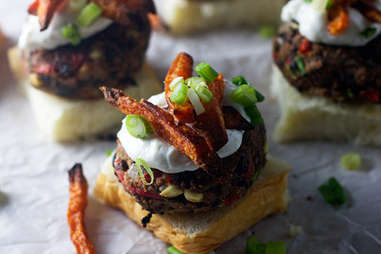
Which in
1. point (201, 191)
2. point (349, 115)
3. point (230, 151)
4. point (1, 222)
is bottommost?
point (1, 222)

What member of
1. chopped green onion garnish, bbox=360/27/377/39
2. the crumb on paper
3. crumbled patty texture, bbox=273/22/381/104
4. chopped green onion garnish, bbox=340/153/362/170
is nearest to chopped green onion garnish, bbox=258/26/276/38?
crumbled patty texture, bbox=273/22/381/104

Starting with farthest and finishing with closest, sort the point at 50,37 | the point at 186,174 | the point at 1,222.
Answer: the point at 50,37
the point at 1,222
the point at 186,174

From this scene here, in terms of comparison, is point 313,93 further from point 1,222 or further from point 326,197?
point 1,222

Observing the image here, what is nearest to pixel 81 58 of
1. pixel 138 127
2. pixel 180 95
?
pixel 138 127

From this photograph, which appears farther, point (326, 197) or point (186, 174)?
point (326, 197)

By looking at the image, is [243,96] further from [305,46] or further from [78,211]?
[78,211]

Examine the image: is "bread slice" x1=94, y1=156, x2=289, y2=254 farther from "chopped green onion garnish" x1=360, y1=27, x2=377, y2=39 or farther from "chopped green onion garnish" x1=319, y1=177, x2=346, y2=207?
"chopped green onion garnish" x1=360, y1=27, x2=377, y2=39

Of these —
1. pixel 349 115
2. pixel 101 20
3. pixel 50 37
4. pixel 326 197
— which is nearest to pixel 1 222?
pixel 50 37
